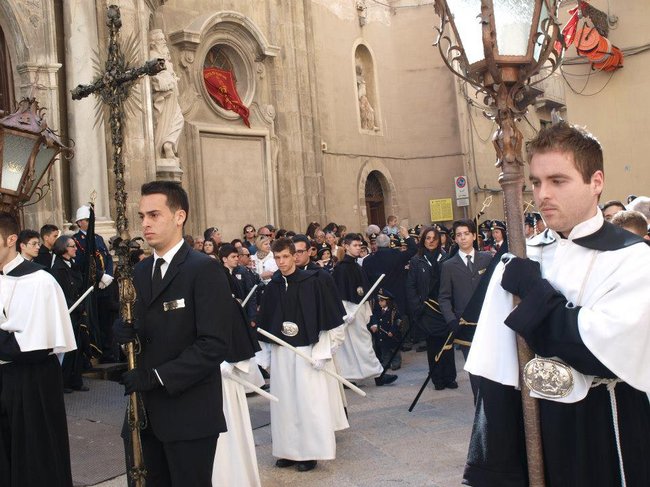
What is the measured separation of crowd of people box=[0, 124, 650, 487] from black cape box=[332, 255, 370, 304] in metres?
3.33

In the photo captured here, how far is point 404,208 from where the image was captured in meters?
26.7

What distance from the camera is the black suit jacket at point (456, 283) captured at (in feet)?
29.8

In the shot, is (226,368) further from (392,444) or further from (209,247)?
(209,247)

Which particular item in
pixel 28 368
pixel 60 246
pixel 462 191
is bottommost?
pixel 28 368

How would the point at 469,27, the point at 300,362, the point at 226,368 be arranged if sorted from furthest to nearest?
the point at 300,362, the point at 226,368, the point at 469,27

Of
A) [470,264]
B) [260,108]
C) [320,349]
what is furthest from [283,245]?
[260,108]

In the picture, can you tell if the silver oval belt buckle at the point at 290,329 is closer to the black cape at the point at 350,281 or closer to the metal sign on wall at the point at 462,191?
the black cape at the point at 350,281

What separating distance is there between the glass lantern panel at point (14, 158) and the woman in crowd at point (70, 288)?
14.8 feet

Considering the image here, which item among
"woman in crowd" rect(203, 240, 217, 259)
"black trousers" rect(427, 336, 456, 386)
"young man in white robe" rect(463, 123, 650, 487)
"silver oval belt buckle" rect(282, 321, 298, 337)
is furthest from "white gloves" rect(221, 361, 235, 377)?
"woman in crowd" rect(203, 240, 217, 259)

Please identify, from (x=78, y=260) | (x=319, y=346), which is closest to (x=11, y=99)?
(x=78, y=260)

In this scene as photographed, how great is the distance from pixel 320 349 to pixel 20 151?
124 inches

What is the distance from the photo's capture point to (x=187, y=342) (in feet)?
13.2

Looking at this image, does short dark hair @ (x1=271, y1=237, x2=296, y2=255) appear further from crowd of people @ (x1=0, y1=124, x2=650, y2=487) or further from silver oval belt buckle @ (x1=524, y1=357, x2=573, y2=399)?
silver oval belt buckle @ (x1=524, y1=357, x2=573, y2=399)

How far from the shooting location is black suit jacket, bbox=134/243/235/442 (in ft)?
12.9
